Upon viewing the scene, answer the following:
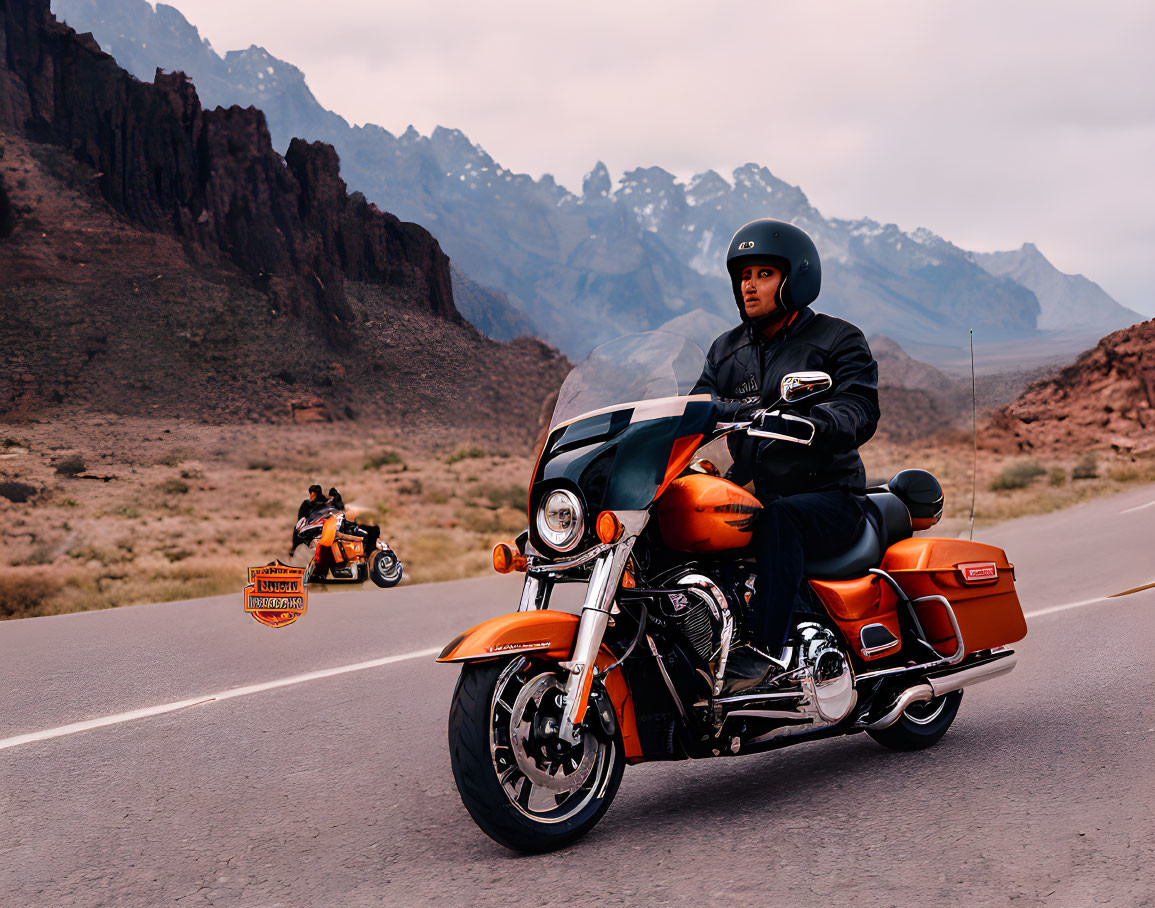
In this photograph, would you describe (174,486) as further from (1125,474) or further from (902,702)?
(1125,474)

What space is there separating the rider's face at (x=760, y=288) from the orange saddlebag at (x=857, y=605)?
1200mm

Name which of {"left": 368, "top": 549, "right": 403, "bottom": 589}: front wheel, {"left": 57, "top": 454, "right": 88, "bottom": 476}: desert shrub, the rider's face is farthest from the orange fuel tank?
{"left": 57, "top": 454, "right": 88, "bottom": 476}: desert shrub

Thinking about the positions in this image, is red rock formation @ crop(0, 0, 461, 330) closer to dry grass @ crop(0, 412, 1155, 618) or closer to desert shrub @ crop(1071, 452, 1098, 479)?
dry grass @ crop(0, 412, 1155, 618)

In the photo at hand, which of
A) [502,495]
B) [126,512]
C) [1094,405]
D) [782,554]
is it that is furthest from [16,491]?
[1094,405]

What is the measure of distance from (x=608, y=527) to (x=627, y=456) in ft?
0.95

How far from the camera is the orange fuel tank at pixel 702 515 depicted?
135 inches

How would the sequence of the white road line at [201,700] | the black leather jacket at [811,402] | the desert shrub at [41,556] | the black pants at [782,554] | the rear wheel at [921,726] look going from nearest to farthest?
the black pants at [782,554]
the black leather jacket at [811,402]
the rear wheel at [921,726]
the white road line at [201,700]
the desert shrub at [41,556]

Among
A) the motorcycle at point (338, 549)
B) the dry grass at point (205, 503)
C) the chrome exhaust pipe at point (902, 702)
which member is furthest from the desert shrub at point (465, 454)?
the chrome exhaust pipe at point (902, 702)

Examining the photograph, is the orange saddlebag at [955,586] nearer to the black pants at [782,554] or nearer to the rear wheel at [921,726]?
the rear wheel at [921,726]

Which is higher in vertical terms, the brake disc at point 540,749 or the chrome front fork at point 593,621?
the chrome front fork at point 593,621

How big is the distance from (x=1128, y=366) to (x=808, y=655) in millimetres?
57172

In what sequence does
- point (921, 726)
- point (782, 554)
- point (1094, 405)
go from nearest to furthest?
point (782, 554) → point (921, 726) → point (1094, 405)

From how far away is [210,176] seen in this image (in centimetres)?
3922

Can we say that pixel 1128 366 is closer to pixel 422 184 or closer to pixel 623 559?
pixel 422 184
